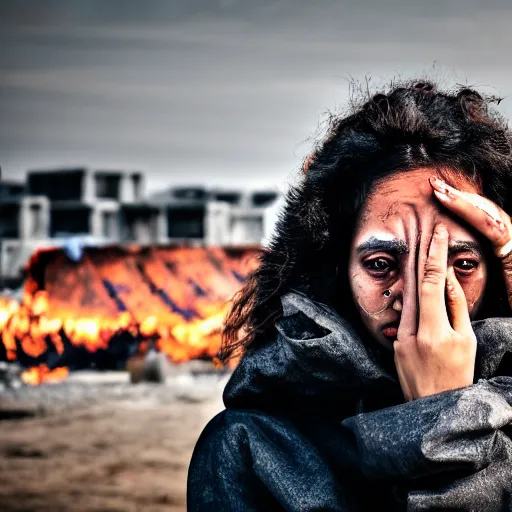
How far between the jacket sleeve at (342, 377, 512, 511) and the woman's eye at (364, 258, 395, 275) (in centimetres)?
33

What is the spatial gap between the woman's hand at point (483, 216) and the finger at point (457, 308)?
15cm

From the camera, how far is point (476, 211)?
5.98 feet

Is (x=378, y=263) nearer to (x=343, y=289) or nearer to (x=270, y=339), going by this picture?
(x=343, y=289)

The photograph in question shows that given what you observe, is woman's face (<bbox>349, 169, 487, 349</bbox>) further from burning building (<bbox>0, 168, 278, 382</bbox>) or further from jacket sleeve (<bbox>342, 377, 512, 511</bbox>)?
burning building (<bbox>0, 168, 278, 382</bbox>)

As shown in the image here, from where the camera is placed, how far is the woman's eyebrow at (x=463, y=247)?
71.8 inches

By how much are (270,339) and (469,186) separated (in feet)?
1.96

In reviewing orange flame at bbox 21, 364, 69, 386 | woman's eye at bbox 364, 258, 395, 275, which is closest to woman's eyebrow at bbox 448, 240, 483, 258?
woman's eye at bbox 364, 258, 395, 275

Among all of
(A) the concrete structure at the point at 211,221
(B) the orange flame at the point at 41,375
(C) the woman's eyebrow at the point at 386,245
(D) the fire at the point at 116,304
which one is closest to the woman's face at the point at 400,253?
(C) the woman's eyebrow at the point at 386,245

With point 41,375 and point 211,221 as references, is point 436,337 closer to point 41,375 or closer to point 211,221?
point 41,375

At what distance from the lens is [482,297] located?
1.88m

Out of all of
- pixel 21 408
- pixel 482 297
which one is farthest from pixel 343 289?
pixel 21 408

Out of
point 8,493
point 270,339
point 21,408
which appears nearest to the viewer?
point 270,339

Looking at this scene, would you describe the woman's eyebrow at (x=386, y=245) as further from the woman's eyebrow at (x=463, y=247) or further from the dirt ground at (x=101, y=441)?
the dirt ground at (x=101, y=441)

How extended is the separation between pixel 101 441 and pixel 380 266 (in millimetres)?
8822
